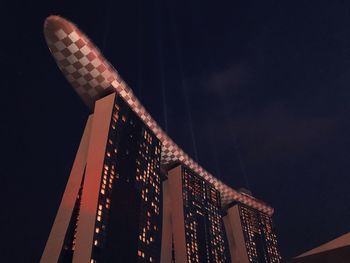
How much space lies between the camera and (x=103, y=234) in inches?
1460

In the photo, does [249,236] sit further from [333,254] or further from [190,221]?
[333,254]

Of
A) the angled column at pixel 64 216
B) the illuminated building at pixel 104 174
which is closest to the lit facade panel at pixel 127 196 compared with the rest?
the illuminated building at pixel 104 174

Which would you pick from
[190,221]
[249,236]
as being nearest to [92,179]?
[190,221]

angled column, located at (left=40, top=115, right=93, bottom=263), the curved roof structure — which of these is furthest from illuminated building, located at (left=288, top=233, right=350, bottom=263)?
the curved roof structure

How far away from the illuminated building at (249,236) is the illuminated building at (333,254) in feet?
247

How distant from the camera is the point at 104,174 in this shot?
4088 centimetres

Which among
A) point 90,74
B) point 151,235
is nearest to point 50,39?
point 90,74

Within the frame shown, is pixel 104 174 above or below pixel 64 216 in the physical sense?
above

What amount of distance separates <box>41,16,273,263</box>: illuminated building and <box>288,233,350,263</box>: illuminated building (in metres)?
27.1

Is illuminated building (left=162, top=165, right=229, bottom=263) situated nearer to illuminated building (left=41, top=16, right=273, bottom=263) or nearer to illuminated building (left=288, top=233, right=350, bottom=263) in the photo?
illuminated building (left=41, top=16, right=273, bottom=263)

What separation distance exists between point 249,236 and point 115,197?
59395 mm

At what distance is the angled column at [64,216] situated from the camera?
1443 inches

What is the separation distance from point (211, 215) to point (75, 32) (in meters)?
51.3

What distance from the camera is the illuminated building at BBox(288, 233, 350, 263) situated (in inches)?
469
